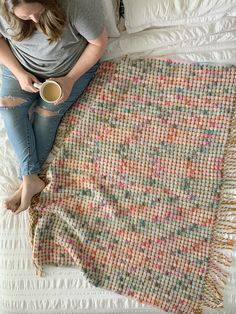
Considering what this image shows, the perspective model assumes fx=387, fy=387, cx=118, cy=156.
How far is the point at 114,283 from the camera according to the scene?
1215 mm

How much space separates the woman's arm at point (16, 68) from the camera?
1192 millimetres

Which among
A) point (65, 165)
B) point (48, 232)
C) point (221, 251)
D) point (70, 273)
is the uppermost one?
point (65, 165)

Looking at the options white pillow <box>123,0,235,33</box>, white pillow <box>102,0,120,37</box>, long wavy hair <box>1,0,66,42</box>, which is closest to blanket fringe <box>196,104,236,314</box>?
white pillow <box>123,0,235,33</box>

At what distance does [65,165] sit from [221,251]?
22.2 inches

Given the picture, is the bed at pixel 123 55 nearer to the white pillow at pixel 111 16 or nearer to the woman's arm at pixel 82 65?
the white pillow at pixel 111 16

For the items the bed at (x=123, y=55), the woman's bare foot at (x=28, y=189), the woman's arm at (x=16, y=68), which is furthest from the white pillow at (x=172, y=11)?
the woman's bare foot at (x=28, y=189)

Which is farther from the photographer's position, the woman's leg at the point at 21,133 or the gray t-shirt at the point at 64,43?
the woman's leg at the point at 21,133

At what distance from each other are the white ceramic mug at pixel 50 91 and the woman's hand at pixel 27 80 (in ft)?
0.12

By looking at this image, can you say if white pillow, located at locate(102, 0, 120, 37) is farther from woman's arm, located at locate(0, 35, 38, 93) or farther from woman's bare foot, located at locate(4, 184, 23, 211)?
woman's bare foot, located at locate(4, 184, 23, 211)

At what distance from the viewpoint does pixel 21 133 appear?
→ 1239mm

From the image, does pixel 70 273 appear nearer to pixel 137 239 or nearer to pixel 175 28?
pixel 137 239

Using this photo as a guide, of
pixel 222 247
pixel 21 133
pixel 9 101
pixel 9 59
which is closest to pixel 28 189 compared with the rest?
pixel 21 133

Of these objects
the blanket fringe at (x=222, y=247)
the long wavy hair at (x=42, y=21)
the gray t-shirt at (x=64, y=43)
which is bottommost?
the blanket fringe at (x=222, y=247)

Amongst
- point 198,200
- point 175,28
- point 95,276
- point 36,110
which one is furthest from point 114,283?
point 175,28
